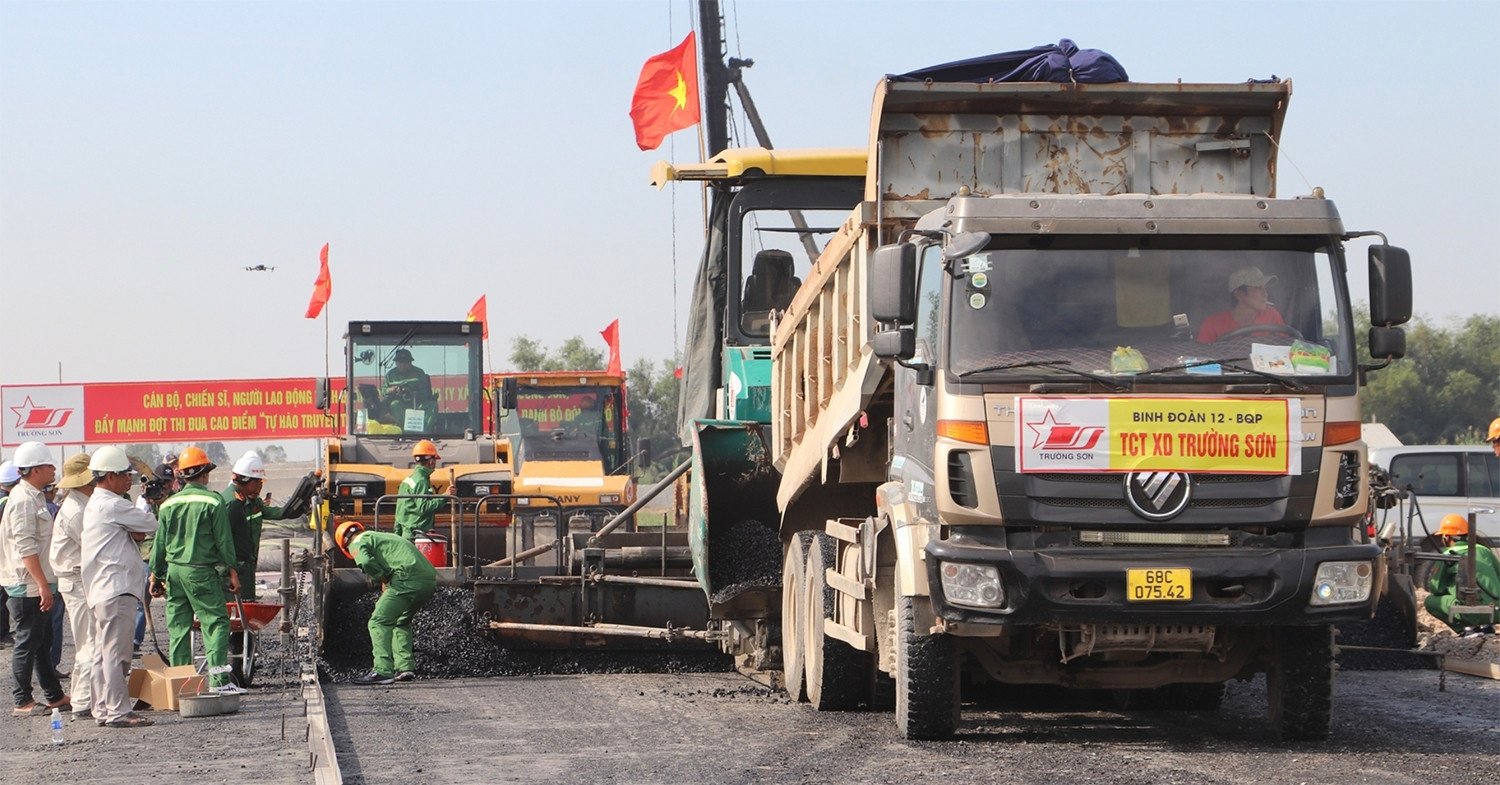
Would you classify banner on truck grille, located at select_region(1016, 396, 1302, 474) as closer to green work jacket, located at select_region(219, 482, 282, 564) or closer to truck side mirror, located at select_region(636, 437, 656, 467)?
green work jacket, located at select_region(219, 482, 282, 564)

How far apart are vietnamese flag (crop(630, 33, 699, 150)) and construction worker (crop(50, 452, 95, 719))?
1117cm

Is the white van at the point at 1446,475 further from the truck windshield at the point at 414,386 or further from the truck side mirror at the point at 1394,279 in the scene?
the truck side mirror at the point at 1394,279

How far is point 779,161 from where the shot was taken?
1293 cm

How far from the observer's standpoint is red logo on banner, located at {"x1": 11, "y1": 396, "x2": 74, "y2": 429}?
45.0m

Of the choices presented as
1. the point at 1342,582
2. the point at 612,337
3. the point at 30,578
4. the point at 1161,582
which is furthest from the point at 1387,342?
the point at 612,337

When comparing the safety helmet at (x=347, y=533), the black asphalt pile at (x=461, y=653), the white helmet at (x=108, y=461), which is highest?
the white helmet at (x=108, y=461)

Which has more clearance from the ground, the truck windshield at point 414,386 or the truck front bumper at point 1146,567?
the truck windshield at point 414,386

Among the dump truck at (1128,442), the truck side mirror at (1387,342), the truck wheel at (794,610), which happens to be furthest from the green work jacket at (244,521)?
the truck side mirror at (1387,342)

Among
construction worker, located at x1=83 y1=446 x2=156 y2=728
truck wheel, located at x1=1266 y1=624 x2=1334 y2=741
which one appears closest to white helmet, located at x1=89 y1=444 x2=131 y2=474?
construction worker, located at x1=83 y1=446 x2=156 y2=728

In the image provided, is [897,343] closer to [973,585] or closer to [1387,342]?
[973,585]

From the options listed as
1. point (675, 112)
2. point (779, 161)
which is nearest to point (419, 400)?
point (675, 112)

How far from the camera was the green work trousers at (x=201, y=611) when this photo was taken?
11.2m

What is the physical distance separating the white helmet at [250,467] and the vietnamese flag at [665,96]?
31.2 ft

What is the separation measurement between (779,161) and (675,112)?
830 centimetres
